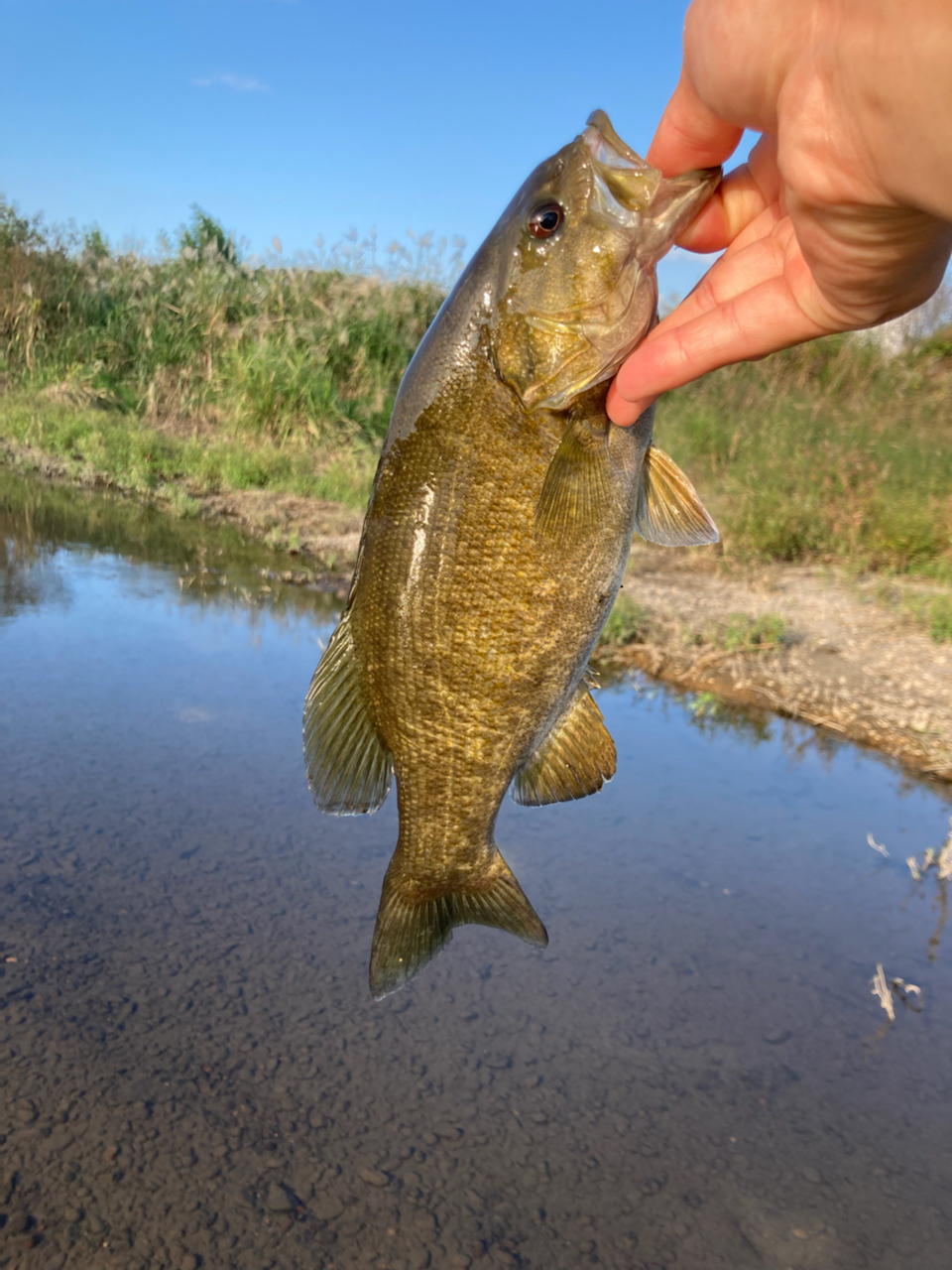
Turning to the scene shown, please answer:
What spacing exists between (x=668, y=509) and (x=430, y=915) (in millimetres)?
877

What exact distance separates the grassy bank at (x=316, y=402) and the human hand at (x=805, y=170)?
24.1 feet

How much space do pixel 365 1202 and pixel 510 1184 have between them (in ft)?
1.27

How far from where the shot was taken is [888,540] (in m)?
8.71

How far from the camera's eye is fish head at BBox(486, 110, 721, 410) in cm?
168

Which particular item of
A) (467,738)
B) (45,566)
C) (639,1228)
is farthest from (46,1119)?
(45,566)

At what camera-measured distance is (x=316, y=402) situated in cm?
1234

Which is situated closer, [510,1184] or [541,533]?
[541,533]

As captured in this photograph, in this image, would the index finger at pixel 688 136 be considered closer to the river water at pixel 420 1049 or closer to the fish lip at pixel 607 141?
the fish lip at pixel 607 141

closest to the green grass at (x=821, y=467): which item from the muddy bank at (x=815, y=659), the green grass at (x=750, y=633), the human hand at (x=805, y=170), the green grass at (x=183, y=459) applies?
the muddy bank at (x=815, y=659)

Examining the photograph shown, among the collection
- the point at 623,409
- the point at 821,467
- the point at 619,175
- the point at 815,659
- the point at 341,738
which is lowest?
the point at 815,659

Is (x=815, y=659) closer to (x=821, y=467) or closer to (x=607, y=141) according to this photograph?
(x=821, y=467)

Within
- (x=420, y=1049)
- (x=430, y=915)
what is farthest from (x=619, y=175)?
(x=420, y=1049)

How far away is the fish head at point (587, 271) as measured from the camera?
5.50ft

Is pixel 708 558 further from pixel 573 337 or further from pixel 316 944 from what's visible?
pixel 573 337
